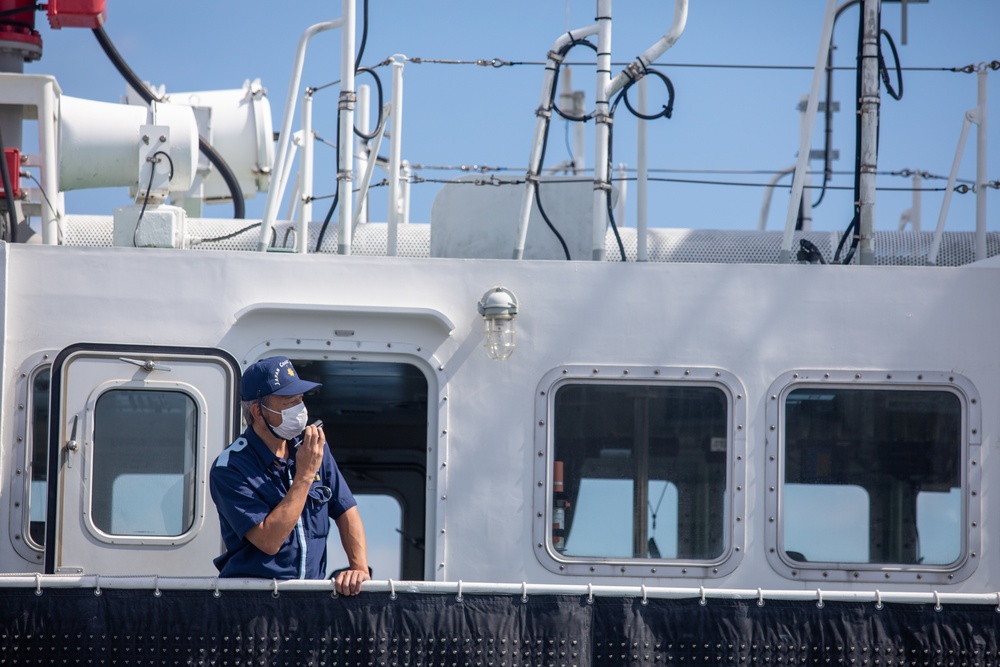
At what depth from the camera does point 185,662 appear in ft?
13.9

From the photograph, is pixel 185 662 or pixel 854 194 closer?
pixel 185 662

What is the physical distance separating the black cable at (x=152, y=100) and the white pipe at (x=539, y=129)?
2.39 m

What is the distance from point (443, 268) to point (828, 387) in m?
1.82

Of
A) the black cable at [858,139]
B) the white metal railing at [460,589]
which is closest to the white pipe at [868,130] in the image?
the black cable at [858,139]

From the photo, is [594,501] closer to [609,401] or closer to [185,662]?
[609,401]

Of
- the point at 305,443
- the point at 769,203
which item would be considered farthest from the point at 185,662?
the point at 769,203

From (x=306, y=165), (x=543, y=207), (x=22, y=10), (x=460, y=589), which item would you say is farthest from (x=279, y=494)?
(x=22, y=10)

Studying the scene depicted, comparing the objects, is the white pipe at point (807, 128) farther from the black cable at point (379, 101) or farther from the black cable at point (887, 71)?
the black cable at point (379, 101)

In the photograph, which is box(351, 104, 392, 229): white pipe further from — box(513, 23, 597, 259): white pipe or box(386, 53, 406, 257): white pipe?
box(513, 23, 597, 259): white pipe

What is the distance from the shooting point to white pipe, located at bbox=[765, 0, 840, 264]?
5.70 metres

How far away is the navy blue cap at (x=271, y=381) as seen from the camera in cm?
435

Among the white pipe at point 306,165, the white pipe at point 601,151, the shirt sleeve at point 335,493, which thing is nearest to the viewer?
the shirt sleeve at point 335,493

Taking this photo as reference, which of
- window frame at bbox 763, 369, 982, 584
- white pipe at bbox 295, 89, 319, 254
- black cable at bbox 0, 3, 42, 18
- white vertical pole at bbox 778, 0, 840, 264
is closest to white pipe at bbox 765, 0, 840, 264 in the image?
white vertical pole at bbox 778, 0, 840, 264

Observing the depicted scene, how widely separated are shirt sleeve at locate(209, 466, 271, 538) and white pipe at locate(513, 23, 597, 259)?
201 cm
